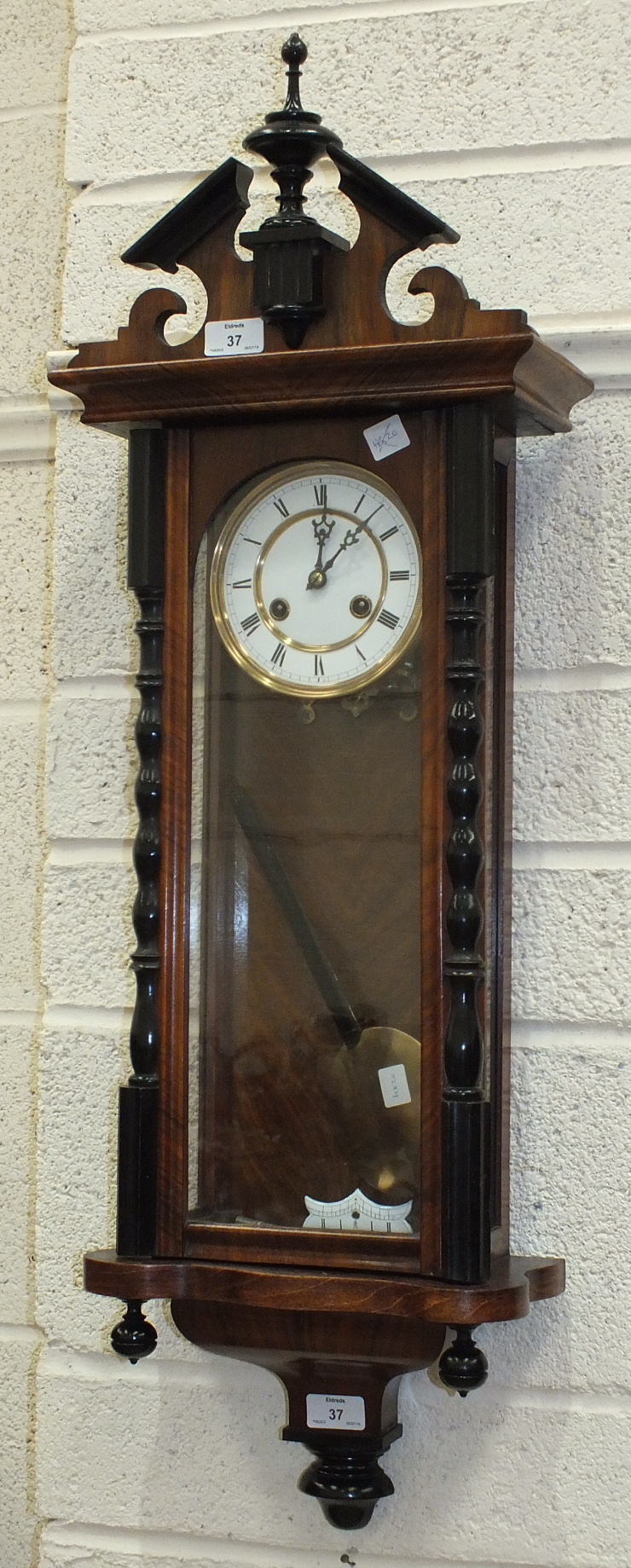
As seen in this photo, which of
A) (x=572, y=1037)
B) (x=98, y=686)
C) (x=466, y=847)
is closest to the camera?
(x=466, y=847)

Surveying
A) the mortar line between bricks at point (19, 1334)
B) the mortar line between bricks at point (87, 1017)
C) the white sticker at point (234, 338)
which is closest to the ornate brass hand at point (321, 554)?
the white sticker at point (234, 338)

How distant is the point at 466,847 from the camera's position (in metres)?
0.91

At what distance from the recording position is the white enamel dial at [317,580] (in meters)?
0.94

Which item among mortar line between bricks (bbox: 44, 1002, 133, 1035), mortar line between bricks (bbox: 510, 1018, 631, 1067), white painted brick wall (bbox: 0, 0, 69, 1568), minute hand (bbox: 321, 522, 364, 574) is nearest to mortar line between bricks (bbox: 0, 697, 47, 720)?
white painted brick wall (bbox: 0, 0, 69, 1568)

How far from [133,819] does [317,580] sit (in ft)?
0.86

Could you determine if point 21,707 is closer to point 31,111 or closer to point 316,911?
point 316,911

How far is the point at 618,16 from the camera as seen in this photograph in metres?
1.08

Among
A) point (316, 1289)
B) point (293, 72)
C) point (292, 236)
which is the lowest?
point (316, 1289)

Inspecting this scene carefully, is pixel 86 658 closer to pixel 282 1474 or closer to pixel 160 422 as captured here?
pixel 160 422

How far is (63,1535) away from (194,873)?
510 millimetres

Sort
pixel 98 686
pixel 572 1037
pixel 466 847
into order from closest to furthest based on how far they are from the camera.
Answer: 1. pixel 466 847
2. pixel 572 1037
3. pixel 98 686

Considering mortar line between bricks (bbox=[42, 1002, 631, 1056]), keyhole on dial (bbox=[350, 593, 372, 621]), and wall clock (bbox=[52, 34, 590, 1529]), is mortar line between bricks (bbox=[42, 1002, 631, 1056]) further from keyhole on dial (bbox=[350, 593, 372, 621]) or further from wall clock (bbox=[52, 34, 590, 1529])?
keyhole on dial (bbox=[350, 593, 372, 621])

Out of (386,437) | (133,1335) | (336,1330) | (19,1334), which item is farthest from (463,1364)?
(386,437)

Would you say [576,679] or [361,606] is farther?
[576,679]
